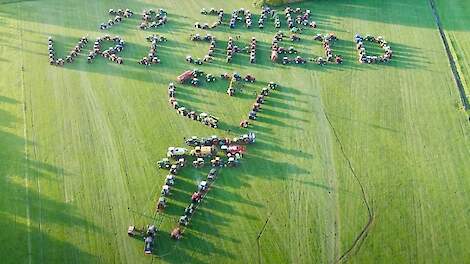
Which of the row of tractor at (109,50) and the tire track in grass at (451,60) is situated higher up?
the tire track in grass at (451,60)

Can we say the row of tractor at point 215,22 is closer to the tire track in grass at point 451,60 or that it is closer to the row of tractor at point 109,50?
the row of tractor at point 109,50

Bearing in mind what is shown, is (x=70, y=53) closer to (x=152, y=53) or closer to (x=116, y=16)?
(x=152, y=53)

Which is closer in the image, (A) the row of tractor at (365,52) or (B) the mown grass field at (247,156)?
(B) the mown grass field at (247,156)

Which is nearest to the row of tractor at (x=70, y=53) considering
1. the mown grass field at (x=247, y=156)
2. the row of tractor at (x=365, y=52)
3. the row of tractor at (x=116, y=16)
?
the mown grass field at (x=247, y=156)

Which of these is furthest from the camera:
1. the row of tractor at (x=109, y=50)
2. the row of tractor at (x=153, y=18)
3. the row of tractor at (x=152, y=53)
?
the row of tractor at (x=153, y=18)

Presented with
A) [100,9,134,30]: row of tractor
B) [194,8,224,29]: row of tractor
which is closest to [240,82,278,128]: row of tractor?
[194,8,224,29]: row of tractor

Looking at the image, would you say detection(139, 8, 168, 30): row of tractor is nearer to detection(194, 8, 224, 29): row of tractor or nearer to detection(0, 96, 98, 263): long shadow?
detection(194, 8, 224, 29): row of tractor

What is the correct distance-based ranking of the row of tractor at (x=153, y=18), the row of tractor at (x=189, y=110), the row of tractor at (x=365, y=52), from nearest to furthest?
the row of tractor at (x=189, y=110) < the row of tractor at (x=365, y=52) < the row of tractor at (x=153, y=18)

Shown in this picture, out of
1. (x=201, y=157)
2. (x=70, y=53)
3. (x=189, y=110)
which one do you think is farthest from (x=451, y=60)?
(x=70, y=53)
